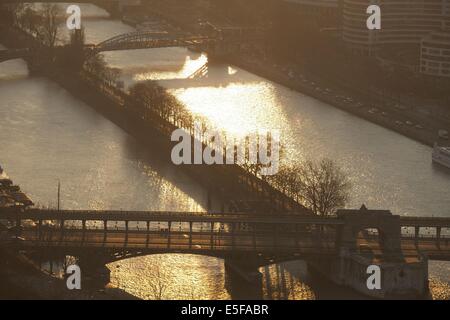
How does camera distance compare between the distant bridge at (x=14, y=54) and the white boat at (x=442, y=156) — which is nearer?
the white boat at (x=442, y=156)

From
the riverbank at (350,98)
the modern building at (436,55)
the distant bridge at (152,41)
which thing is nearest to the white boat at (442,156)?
the riverbank at (350,98)

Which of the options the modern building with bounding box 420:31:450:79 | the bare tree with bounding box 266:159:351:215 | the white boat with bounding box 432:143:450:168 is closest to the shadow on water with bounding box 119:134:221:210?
the bare tree with bounding box 266:159:351:215

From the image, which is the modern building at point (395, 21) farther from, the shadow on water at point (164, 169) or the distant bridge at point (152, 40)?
the shadow on water at point (164, 169)

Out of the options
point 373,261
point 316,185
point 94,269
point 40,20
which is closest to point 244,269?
point 373,261

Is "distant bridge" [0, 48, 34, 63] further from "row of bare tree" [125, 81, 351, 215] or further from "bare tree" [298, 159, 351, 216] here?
"bare tree" [298, 159, 351, 216]

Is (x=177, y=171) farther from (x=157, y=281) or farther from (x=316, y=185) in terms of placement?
(x=157, y=281)

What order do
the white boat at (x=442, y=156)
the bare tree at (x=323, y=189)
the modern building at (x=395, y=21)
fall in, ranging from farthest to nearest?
the modern building at (x=395, y=21) → the white boat at (x=442, y=156) → the bare tree at (x=323, y=189)
